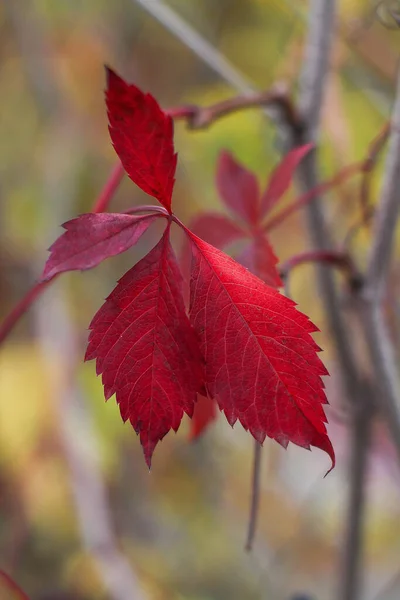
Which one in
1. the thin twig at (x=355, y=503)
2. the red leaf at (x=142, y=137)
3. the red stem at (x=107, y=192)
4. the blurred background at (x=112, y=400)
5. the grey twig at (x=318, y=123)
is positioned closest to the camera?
the red leaf at (x=142, y=137)

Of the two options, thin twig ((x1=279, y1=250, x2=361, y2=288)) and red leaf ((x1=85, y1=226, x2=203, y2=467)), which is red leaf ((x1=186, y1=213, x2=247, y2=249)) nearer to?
thin twig ((x1=279, y1=250, x2=361, y2=288))

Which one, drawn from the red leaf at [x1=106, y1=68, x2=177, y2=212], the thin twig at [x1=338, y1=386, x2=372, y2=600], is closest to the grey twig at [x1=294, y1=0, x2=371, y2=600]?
the thin twig at [x1=338, y1=386, x2=372, y2=600]

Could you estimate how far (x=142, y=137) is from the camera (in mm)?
266

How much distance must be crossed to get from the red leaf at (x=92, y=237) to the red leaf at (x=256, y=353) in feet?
0.09

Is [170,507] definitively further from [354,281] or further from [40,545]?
[354,281]

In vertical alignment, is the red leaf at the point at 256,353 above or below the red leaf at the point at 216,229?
below

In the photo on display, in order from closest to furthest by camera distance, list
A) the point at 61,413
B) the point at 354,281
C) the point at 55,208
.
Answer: the point at 354,281 < the point at 61,413 < the point at 55,208

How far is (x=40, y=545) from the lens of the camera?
56.2 inches

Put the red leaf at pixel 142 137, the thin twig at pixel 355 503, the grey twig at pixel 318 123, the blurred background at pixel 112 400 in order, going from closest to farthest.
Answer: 1. the red leaf at pixel 142 137
2. the grey twig at pixel 318 123
3. the thin twig at pixel 355 503
4. the blurred background at pixel 112 400

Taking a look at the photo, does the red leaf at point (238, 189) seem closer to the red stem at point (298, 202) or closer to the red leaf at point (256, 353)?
the red stem at point (298, 202)

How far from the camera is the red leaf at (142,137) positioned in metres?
0.26

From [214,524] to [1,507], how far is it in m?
0.49

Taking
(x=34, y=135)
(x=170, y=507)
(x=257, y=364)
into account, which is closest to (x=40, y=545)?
(x=170, y=507)

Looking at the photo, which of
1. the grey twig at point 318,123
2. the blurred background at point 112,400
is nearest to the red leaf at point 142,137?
the grey twig at point 318,123
